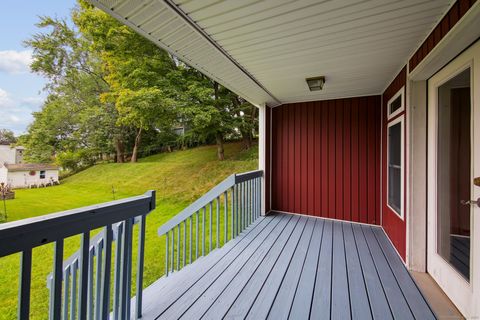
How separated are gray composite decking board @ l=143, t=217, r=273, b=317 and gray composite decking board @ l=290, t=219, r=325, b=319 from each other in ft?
2.69

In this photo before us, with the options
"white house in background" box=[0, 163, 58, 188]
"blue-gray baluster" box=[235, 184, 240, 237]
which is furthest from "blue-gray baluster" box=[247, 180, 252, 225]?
"white house in background" box=[0, 163, 58, 188]

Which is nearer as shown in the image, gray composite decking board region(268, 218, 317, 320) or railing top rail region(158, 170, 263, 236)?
gray composite decking board region(268, 218, 317, 320)

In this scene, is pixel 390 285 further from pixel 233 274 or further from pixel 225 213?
pixel 225 213

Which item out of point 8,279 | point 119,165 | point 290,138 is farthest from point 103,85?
point 290,138

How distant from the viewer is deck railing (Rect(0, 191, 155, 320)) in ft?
2.67

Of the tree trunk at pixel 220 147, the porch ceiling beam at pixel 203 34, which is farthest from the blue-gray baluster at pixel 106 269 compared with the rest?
the tree trunk at pixel 220 147

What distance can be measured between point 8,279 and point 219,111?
645cm

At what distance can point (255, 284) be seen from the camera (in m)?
1.98

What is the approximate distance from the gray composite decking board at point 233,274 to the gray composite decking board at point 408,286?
4.37 feet

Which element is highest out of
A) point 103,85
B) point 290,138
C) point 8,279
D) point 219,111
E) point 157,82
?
point 103,85

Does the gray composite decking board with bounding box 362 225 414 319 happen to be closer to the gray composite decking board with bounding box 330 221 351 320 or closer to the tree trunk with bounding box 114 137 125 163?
the gray composite decking board with bounding box 330 221 351 320

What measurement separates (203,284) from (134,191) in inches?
339

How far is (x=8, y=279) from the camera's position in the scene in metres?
3.63

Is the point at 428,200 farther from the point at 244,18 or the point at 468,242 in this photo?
the point at 244,18
